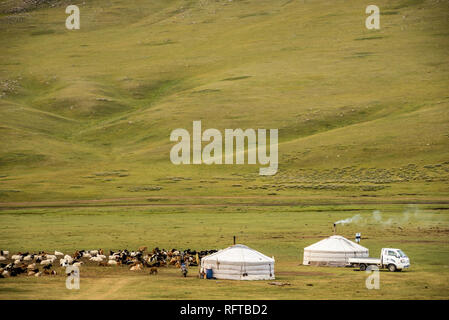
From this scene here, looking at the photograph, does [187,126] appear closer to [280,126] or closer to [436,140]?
[280,126]

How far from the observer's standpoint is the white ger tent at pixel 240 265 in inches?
1831

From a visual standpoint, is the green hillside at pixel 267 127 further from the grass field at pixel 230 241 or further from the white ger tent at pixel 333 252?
the white ger tent at pixel 333 252

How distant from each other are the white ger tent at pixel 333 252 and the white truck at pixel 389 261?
5.51 ft

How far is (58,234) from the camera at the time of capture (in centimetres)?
7075

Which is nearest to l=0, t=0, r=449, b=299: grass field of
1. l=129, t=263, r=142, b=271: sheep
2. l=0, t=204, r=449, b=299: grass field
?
l=0, t=204, r=449, b=299: grass field

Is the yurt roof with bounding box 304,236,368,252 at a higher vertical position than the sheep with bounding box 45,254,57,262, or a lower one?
higher

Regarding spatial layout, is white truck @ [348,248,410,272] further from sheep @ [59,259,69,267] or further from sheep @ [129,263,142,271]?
sheep @ [59,259,69,267]

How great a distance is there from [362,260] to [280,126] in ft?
338

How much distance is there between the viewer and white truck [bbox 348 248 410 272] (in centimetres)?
4912
